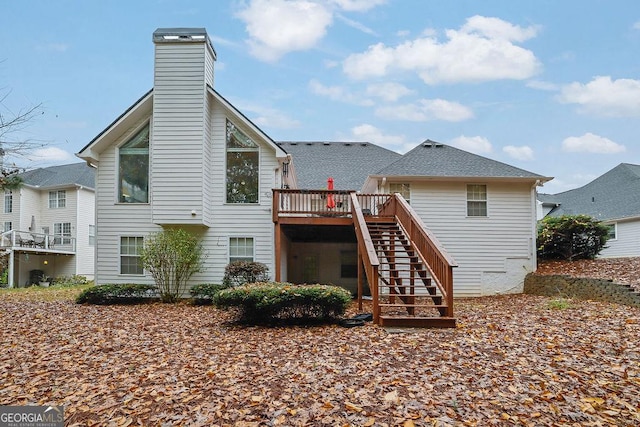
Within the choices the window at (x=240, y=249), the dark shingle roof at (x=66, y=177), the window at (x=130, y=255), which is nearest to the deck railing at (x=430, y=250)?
the window at (x=240, y=249)

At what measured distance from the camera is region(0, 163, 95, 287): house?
2420 cm

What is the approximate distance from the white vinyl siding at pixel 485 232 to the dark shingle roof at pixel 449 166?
413 millimetres

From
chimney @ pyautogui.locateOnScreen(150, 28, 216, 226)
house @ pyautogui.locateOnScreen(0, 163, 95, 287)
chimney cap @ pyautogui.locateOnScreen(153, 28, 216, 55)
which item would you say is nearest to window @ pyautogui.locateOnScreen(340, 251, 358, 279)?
chimney @ pyautogui.locateOnScreen(150, 28, 216, 226)

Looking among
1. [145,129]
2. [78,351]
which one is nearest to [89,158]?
[145,129]

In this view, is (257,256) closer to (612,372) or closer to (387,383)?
(387,383)

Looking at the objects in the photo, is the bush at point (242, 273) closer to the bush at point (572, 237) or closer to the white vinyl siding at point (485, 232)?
the white vinyl siding at point (485, 232)

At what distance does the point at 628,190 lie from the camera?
20.7m

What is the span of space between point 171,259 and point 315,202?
455cm

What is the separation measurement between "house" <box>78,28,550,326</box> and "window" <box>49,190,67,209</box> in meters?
14.8

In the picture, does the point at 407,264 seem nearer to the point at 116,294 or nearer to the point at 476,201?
the point at 476,201

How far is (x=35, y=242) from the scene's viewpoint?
22688 mm

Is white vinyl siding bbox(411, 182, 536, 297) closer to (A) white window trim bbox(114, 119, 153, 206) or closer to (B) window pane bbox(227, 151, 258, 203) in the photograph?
(B) window pane bbox(227, 151, 258, 203)

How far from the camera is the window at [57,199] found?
25.0 metres

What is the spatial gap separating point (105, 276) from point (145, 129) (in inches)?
182
